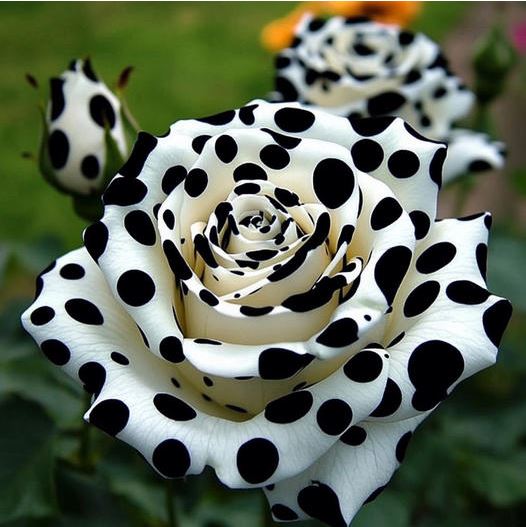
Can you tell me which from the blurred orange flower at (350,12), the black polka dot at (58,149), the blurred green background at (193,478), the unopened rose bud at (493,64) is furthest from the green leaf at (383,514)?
the blurred orange flower at (350,12)

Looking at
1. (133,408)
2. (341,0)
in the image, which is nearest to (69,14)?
(341,0)

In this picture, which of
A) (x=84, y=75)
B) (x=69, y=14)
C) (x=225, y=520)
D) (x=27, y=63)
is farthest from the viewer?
(x=69, y=14)

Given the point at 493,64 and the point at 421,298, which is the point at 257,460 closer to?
the point at 421,298

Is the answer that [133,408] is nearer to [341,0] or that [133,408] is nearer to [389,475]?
[389,475]

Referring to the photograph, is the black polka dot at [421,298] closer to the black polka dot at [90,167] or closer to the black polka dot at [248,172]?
the black polka dot at [248,172]

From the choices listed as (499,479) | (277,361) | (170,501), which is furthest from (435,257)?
(499,479)

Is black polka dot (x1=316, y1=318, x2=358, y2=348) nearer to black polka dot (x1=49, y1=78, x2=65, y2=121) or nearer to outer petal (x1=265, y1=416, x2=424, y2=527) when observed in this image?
outer petal (x1=265, y1=416, x2=424, y2=527)
